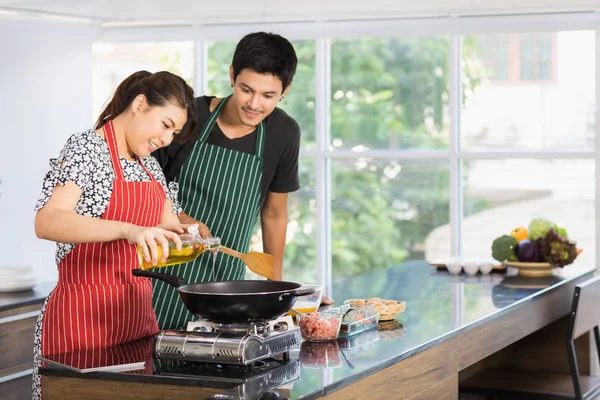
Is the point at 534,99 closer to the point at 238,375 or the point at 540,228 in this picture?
the point at 540,228

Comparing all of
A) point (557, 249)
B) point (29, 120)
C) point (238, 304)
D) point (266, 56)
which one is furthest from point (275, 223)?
point (29, 120)

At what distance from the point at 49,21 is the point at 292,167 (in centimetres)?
239

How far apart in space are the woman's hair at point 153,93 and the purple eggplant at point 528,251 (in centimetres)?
225

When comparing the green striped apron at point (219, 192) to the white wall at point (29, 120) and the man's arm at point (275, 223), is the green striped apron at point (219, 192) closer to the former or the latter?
the man's arm at point (275, 223)

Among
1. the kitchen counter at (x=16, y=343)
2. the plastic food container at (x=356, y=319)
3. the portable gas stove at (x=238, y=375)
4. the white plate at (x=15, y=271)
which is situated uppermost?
the white plate at (x=15, y=271)

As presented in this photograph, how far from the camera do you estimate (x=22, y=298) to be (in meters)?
4.25

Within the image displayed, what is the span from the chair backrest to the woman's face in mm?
1936

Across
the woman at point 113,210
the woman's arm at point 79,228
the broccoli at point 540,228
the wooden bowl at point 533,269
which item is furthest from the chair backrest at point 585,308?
the woman's arm at point 79,228

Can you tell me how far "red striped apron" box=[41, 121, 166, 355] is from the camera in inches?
97.7

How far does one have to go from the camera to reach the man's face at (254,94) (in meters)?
2.96

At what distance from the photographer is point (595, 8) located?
5.25m

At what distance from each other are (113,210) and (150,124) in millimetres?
249

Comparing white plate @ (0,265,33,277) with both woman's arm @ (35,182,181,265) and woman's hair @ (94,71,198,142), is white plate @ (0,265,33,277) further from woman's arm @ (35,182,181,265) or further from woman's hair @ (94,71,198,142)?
woman's arm @ (35,182,181,265)

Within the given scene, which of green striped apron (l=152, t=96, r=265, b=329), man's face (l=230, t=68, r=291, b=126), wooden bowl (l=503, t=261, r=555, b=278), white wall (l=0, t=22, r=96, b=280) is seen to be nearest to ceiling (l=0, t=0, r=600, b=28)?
white wall (l=0, t=22, r=96, b=280)
